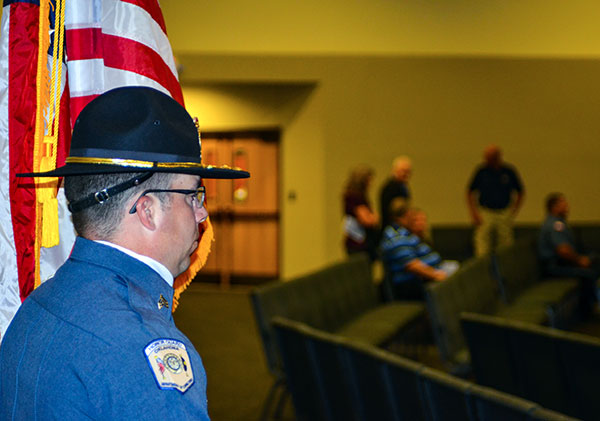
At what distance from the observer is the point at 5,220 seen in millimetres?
1644

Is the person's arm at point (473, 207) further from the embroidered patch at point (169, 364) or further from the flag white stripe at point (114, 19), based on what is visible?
the embroidered patch at point (169, 364)

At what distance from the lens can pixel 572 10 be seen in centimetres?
998

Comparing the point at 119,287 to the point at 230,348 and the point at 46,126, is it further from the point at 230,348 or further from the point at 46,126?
the point at 230,348

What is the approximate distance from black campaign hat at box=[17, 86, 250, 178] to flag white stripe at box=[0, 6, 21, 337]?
0.65 metres

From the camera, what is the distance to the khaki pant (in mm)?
8570

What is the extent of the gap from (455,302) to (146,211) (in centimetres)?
386

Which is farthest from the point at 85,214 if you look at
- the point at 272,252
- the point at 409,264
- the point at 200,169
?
the point at 272,252

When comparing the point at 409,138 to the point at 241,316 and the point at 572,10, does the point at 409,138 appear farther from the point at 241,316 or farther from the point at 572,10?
the point at 241,316

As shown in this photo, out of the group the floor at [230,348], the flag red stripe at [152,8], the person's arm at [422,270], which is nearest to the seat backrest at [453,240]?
the floor at [230,348]

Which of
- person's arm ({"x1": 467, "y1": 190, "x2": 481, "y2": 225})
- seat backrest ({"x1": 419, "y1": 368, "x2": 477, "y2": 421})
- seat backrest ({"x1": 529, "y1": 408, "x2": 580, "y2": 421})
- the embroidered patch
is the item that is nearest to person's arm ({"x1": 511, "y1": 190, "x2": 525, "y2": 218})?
person's arm ({"x1": 467, "y1": 190, "x2": 481, "y2": 225})

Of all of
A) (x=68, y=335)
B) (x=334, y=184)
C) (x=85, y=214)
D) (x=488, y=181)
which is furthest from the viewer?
(x=334, y=184)

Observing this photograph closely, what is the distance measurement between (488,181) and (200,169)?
790 centimetres

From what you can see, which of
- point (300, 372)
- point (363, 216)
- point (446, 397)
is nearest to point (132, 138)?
point (446, 397)

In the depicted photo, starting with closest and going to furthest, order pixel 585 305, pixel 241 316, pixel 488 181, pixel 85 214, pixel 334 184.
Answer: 1. pixel 85 214
2. pixel 585 305
3. pixel 241 316
4. pixel 488 181
5. pixel 334 184
